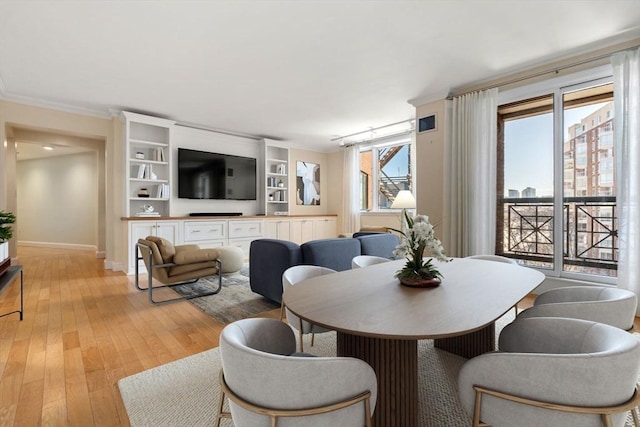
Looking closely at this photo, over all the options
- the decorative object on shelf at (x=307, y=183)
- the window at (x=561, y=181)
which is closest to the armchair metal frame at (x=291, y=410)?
the window at (x=561, y=181)

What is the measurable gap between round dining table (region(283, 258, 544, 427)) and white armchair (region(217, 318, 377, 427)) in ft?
0.51

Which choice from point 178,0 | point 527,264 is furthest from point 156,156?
point 527,264

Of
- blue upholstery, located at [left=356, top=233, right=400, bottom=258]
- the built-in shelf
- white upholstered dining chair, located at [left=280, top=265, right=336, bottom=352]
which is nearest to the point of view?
white upholstered dining chair, located at [left=280, top=265, right=336, bottom=352]

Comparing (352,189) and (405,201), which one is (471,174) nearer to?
(405,201)

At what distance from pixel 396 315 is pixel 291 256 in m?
1.95

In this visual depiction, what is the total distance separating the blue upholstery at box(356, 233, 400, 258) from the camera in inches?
143

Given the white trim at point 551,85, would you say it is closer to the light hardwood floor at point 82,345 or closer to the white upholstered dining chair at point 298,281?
the white upholstered dining chair at point 298,281

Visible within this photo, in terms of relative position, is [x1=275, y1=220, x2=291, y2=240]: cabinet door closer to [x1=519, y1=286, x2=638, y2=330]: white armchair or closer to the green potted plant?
the green potted plant

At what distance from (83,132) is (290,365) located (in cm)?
582

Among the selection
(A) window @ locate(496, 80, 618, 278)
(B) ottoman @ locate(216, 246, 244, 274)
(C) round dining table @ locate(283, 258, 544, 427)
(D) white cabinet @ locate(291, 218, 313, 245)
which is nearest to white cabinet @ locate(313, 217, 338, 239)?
(D) white cabinet @ locate(291, 218, 313, 245)

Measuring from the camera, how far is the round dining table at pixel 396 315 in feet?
3.52

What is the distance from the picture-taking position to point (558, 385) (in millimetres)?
881

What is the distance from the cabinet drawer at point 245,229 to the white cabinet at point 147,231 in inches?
39.2

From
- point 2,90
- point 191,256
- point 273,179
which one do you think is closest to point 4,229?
point 191,256
